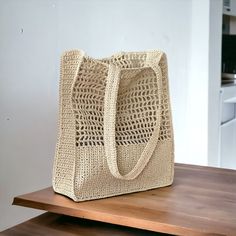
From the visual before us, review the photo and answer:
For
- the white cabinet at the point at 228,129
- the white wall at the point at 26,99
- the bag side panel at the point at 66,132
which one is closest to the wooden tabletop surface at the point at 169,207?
the bag side panel at the point at 66,132

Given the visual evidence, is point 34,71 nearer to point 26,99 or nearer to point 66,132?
point 26,99

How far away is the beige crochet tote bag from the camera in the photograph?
55 centimetres

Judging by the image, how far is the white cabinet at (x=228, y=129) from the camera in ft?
5.73

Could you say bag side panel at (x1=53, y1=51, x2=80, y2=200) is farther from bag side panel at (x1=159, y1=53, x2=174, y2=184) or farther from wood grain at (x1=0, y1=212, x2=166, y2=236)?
bag side panel at (x1=159, y1=53, x2=174, y2=184)

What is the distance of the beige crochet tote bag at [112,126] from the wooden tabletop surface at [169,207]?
0.02 meters

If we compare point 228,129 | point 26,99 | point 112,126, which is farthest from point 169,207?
point 228,129

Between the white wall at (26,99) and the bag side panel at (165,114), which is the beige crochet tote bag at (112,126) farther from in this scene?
the white wall at (26,99)

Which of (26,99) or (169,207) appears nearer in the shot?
(169,207)

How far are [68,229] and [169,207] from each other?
0.47 ft

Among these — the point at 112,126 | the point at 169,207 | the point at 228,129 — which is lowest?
the point at 228,129

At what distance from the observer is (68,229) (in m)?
0.54

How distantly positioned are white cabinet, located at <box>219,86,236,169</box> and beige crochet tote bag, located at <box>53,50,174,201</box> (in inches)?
46.0

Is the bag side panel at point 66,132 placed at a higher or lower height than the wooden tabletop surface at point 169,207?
higher

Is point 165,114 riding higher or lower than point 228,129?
higher
